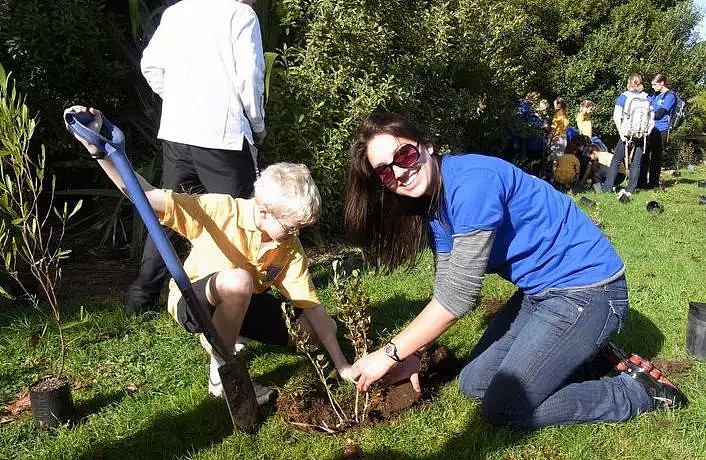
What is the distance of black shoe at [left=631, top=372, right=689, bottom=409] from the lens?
9.25 ft

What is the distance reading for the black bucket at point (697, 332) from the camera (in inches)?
130

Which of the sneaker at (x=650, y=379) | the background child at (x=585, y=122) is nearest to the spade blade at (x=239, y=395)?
the sneaker at (x=650, y=379)

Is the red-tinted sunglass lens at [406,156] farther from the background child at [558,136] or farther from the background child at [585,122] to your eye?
the background child at [585,122]

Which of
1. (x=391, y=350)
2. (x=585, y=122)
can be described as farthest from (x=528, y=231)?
(x=585, y=122)

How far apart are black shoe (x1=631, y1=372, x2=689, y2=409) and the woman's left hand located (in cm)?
122

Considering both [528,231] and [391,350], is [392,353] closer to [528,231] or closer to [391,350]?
[391,350]

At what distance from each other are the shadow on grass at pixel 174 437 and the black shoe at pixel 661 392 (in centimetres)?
186

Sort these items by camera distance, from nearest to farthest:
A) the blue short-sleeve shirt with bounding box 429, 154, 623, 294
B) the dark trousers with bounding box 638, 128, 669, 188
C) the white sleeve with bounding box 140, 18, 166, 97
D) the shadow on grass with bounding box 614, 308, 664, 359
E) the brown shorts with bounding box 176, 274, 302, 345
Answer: the blue short-sleeve shirt with bounding box 429, 154, 623, 294 < the brown shorts with bounding box 176, 274, 302, 345 < the shadow on grass with bounding box 614, 308, 664, 359 < the white sleeve with bounding box 140, 18, 166, 97 < the dark trousers with bounding box 638, 128, 669, 188

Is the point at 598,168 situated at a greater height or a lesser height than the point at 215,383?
lesser

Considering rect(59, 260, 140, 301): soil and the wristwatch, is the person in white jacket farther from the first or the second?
the wristwatch

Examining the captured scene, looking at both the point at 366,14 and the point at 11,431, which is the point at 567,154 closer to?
the point at 366,14

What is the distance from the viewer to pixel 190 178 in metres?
4.00

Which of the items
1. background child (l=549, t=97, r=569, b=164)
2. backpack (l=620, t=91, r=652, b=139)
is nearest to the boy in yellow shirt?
backpack (l=620, t=91, r=652, b=139)

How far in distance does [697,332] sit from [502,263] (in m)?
1.32
